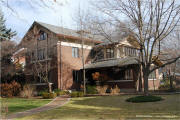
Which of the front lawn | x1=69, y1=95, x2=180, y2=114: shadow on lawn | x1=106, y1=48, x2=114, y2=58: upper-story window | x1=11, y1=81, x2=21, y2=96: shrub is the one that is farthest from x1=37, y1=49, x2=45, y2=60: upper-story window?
the front lawn

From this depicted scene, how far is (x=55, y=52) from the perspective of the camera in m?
24.0

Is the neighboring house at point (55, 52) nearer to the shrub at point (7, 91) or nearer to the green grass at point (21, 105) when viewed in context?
the shrub at point (7, 91)

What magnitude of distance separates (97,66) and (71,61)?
11.8 ft

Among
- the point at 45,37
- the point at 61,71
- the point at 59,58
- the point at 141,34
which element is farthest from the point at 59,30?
the point at 141,34

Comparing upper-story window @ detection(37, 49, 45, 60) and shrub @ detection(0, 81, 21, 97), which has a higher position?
upper-story window @ detection(37, 49, 45, 60)

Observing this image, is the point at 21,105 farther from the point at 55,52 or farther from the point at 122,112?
the point at 55,52

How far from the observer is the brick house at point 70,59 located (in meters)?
22.8

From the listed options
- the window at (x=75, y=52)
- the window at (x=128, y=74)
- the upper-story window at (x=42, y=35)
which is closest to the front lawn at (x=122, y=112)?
the window at (x=128, y=74)

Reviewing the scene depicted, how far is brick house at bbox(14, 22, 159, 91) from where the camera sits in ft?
74.7

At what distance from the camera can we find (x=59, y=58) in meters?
24.2

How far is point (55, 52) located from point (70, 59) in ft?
8.00

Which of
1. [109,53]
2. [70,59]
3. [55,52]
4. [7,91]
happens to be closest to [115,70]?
[109,53]

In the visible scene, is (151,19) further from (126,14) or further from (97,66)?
(97,66)

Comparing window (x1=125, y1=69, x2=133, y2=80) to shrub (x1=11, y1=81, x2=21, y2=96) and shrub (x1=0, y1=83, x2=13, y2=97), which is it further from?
shrub (x1=0, y1=83, x2=13, y2=97)
